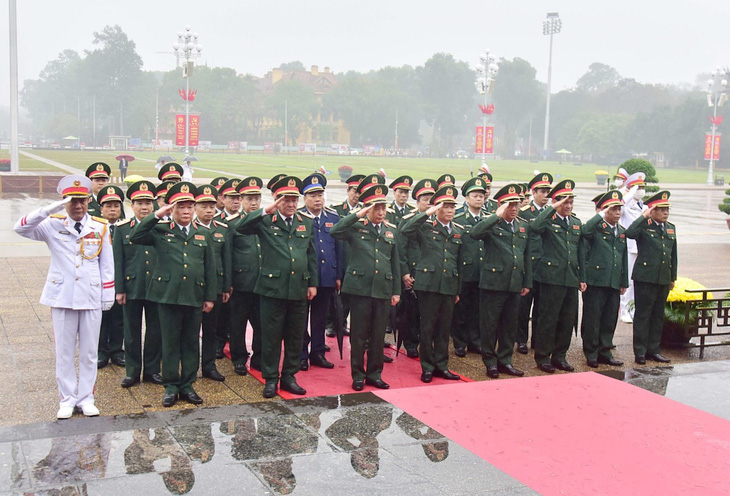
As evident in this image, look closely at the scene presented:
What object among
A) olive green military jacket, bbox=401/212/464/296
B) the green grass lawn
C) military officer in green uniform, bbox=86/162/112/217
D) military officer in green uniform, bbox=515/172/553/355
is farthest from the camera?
the green grass lawn

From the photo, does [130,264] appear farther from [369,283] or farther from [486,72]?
[486,72]

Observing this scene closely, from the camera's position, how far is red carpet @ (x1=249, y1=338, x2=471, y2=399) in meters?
7.20

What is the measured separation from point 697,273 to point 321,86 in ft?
344

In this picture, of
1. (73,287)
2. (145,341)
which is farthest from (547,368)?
(73,287)

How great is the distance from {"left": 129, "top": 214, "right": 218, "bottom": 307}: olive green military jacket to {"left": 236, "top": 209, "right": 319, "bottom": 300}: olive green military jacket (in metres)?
0.50

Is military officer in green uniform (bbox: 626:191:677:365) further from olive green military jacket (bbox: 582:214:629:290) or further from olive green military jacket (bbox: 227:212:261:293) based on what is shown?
olive green military jacket (bbox: 227:212:261:293)

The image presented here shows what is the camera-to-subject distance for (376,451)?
5.61 meters

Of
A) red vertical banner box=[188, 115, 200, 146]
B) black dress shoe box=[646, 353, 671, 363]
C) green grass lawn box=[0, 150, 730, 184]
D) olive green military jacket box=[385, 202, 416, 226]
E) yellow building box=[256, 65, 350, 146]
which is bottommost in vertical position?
black dress shoe box=[646, 353, 671, 363]

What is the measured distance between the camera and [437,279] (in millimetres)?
7590

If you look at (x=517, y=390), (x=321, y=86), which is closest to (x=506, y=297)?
(x=517, y=390)

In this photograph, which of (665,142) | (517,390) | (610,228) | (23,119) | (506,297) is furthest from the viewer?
(23,119)

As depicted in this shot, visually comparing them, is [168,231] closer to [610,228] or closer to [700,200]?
[610,228]

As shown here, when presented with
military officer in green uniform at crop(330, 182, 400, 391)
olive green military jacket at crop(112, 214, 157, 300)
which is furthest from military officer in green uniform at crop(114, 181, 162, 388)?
military officer in green uniform at crop(330, 182, 400, 391)

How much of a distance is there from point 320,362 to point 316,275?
48.2 inches
